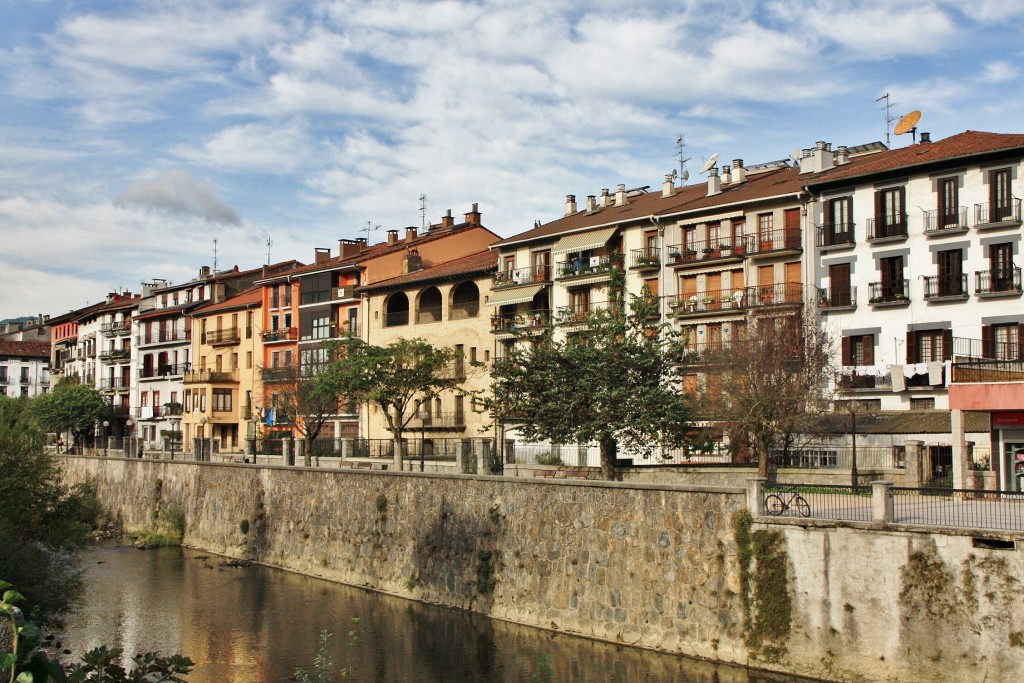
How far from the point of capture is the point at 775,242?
160 feet

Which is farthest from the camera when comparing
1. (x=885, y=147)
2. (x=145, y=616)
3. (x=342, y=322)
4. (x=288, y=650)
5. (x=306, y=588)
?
(x=342, y=322)

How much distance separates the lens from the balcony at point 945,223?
42562 mm

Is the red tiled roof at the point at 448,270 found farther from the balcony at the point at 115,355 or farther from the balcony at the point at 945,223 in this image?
the balcony at the point at 115,355

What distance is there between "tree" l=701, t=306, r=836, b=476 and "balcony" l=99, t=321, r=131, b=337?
68419 millimetres

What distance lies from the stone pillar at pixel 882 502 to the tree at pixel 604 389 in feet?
51.5

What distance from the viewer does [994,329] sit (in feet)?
136

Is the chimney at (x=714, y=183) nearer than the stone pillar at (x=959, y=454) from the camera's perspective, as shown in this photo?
No

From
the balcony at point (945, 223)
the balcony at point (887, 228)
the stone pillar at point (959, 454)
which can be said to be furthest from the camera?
the balcony at point (887, 228)

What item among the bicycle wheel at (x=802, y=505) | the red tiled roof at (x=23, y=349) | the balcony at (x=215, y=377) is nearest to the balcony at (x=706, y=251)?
the bicycle wheel at (x=802, y=505)

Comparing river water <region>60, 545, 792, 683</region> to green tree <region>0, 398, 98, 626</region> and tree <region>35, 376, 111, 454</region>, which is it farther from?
tree <region>35, 376, 111, 454</region>

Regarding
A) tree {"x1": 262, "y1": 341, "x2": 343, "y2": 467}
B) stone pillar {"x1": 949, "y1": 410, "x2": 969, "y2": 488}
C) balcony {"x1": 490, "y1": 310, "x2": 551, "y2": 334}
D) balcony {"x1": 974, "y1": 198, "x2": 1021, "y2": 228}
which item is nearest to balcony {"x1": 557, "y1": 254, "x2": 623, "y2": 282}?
balcony {"x1": 490, "y1": 310, "x2": 551, "y2": 334}

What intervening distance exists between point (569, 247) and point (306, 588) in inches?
1007

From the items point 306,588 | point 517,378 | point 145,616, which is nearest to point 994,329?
point 517,378

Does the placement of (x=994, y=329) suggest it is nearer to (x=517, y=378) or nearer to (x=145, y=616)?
(x=517, y=378)
